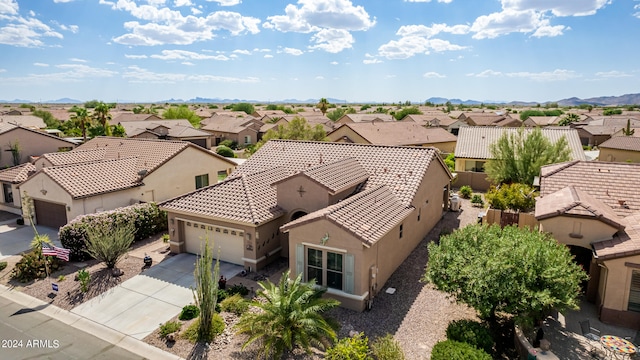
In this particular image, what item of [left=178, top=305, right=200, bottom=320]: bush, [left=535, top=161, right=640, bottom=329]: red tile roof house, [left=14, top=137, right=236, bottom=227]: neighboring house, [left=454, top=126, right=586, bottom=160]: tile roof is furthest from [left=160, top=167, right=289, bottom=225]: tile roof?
[left=454, top=126, right=586, bottom=160]: tile roof

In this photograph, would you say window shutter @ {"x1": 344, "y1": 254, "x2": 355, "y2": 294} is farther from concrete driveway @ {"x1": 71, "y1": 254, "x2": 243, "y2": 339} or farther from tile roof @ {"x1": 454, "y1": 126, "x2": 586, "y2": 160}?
tile roof @ {"x1": 454, "y1": 126, "x2": 586, "y2": 160}

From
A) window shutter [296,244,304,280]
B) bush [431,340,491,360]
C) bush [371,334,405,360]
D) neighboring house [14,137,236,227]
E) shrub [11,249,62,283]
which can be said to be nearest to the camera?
bush [431,340,491,360]

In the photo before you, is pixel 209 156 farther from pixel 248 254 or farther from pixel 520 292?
pixel 520 292


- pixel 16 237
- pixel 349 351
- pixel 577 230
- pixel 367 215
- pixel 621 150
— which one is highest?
pixel 367 215

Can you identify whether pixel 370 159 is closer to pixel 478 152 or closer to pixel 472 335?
pixel 472 335

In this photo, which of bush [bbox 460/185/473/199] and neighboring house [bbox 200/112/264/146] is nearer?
bush [bbox 460/185/473/199]

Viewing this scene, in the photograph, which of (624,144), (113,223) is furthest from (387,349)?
(624,144)

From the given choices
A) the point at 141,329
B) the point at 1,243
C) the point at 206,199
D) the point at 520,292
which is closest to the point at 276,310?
the point at 141,329
